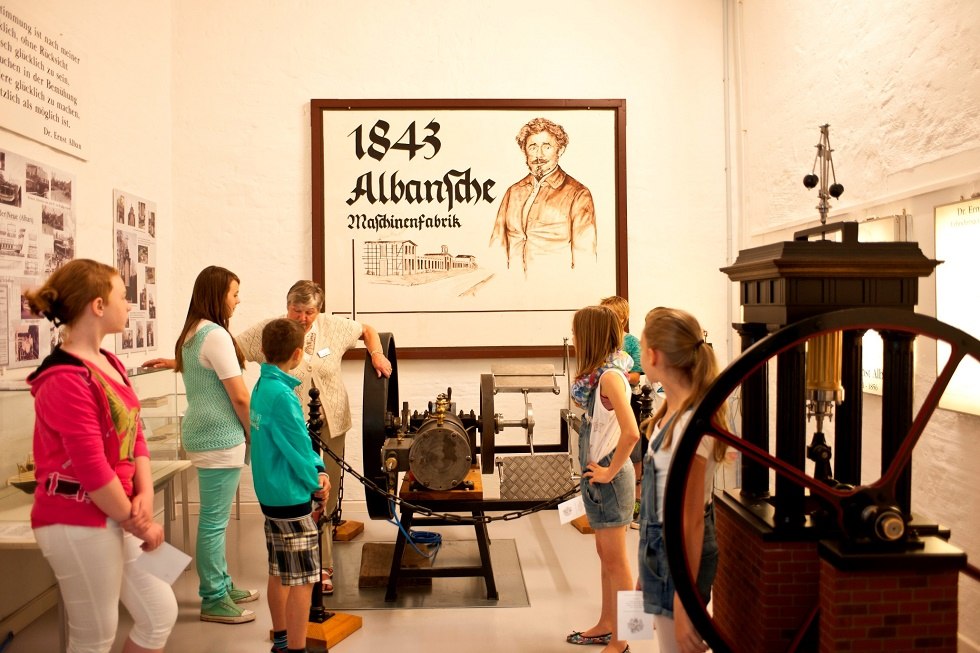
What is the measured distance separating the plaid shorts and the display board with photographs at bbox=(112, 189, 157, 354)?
7.65ft

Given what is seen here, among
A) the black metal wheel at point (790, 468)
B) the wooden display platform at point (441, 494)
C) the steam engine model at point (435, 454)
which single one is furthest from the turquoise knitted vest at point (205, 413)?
the black metal wheel at point (790, 468)

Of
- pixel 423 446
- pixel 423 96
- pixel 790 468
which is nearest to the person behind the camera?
pixel 790 468

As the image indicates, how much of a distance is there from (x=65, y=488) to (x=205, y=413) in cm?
129

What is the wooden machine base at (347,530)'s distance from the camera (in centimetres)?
487

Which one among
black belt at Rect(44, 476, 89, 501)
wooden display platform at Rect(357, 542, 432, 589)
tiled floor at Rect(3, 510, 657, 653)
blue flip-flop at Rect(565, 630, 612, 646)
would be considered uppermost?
black belt at Rect(44, 476, 89, 501)

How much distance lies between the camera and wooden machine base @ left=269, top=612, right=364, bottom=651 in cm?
321

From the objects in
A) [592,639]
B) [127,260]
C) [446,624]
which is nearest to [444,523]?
[446,624]

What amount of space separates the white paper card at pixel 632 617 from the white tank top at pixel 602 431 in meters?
1.04

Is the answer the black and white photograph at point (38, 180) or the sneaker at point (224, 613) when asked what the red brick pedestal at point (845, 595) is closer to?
the sneaker at point (224, 613)

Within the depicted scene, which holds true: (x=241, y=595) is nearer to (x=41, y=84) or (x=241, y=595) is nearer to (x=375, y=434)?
(x=375, y=434)

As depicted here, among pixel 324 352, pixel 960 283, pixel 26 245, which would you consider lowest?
pixel 324 352

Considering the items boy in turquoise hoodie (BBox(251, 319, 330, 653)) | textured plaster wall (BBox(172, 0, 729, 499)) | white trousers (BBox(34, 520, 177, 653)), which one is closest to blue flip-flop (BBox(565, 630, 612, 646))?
boy in turquoise hoodie (BBox(251, 319, 330, 653))

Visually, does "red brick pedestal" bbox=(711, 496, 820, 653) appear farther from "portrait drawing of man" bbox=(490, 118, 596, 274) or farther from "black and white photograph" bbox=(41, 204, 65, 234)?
"portrait drawing of man" bbox=(490, 118, 596, 274)

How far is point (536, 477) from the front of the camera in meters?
3.62
